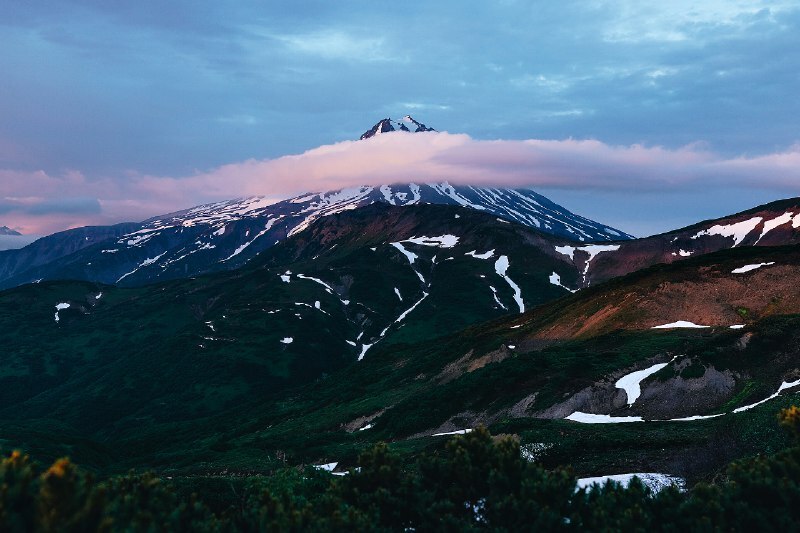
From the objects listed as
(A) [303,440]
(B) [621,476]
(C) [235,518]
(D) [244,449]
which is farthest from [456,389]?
(C) [235,518]

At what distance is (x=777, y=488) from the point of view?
2264 cm

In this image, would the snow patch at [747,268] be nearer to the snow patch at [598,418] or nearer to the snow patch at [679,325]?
the snow patch at [679,325]

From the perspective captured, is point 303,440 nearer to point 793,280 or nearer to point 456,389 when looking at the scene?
point 456,389

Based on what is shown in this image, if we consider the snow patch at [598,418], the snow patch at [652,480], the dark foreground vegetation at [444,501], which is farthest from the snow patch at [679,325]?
the dark foreground vegetation at [444,501]

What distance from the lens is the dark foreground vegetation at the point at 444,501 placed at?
693 inches

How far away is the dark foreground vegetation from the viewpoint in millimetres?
17609

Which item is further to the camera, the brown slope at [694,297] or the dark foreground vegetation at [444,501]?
the brown slope at [694,297]

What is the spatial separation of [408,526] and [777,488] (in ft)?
51.8

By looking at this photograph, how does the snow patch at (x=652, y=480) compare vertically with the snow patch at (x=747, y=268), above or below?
below

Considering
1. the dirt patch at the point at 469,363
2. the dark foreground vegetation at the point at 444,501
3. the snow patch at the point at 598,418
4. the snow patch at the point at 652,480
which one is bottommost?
the dirt patch at the point at 469,363

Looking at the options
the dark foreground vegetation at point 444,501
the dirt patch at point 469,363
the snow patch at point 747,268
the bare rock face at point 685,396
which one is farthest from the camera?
the dirt patch at point 469,363

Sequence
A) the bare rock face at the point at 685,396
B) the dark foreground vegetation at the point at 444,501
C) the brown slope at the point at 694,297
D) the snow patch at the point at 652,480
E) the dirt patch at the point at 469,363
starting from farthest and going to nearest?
1. the dirt patch at the point at 469,363
2. the brown slope at the point at 694,297
3. the bare rock face at the point at 685,396
4. the snow patch at the point at 652,480
5. the dark foreground vegetation at the point at 444,501

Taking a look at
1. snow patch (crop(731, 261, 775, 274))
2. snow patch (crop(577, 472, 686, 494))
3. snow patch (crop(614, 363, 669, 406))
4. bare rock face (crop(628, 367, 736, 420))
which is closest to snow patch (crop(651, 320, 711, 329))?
snow patch (crop(731, 261, 775, 274))

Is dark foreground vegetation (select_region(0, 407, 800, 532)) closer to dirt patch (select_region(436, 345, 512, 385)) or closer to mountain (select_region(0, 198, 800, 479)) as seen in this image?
mountain (select_region(0, 198, 800, 479))
